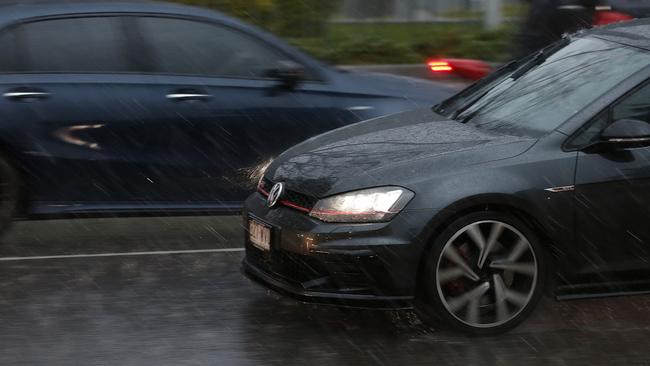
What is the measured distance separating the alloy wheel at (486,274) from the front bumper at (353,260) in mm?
185

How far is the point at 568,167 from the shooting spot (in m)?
5.78

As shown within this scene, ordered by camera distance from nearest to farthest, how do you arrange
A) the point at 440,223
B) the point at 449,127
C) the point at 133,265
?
the point at 440,223, the point at 449,127, the point at 133,265

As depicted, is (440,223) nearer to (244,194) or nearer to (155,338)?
(155,338)

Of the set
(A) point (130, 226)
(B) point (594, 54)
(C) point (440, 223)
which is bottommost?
(A) point (130, 226)

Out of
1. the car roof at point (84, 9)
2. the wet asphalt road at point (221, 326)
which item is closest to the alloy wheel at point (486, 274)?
the wet asphalt road at point (221, 326)

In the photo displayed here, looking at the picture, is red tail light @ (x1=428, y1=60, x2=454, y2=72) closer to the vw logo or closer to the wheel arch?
the vw logo

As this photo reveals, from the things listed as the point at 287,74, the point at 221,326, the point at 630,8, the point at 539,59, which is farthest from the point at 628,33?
the point at 630,8

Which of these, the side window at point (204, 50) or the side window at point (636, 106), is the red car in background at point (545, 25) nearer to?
the side window at point (204, 50)

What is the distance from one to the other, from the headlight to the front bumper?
37 millimetres

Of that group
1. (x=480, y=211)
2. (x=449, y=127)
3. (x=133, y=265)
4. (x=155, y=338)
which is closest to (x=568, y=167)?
(x=480, y=211)

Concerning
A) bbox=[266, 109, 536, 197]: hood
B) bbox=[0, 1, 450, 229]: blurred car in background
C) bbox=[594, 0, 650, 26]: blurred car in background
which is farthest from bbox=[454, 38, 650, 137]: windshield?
bbox=[594, 0, 650, 26]: blurred car in background

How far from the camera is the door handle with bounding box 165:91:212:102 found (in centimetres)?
802

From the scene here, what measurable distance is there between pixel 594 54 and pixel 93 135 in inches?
129

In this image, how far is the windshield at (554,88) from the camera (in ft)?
20.0
